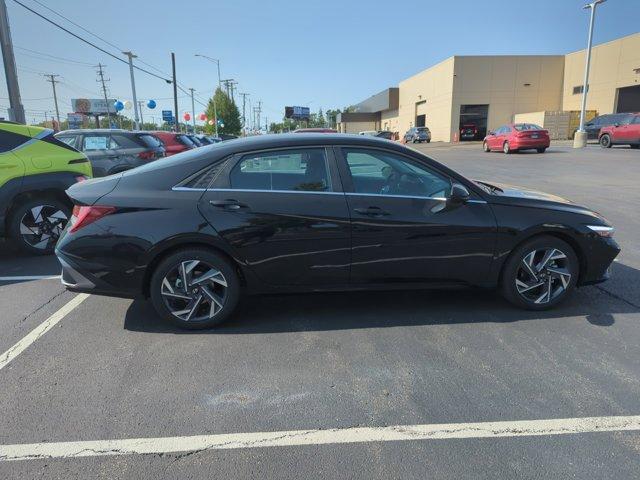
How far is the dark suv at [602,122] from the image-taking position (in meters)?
25.7

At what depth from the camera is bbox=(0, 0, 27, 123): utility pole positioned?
12.9 meters

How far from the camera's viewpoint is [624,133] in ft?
80.5

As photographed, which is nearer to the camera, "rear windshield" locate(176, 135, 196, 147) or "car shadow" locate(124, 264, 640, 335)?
Answer: "car shadow" locate(124, 264, 640, 335)

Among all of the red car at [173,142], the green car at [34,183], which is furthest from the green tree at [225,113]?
the green car at [34,183]

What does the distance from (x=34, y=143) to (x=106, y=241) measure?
350 cm

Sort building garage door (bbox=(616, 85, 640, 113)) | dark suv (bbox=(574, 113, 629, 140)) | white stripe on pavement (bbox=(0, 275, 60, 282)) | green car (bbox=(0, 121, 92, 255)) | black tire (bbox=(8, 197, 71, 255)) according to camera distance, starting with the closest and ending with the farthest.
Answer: white stripe on pavement (bbox=(0, 275, 60, 282)), green car (bbox=(0, 121, 92, 255)), black tire (bbox=(8, 197, 71, 255)), dark suv (bbox=(574, 113, 629, 140)), building garage door (bbox=(616, 85, 640, 113))

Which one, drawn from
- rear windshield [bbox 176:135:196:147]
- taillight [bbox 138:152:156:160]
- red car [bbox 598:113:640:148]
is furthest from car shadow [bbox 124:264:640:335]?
red car [bbox 598:113:640:148]

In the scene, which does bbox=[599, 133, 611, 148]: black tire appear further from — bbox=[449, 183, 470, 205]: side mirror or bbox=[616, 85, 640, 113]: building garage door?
bbox=[449, 183, 470, 205]: side mirror

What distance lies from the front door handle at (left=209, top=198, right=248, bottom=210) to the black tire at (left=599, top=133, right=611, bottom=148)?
2793cm

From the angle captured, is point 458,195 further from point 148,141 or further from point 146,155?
point 148,141

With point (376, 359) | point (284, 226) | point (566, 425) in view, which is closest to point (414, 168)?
point (284, 226)

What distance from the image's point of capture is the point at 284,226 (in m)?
3.85

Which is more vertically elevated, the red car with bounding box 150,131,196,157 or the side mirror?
the red car with bounding box 150,131,196,157

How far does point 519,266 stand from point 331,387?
2.12 m
